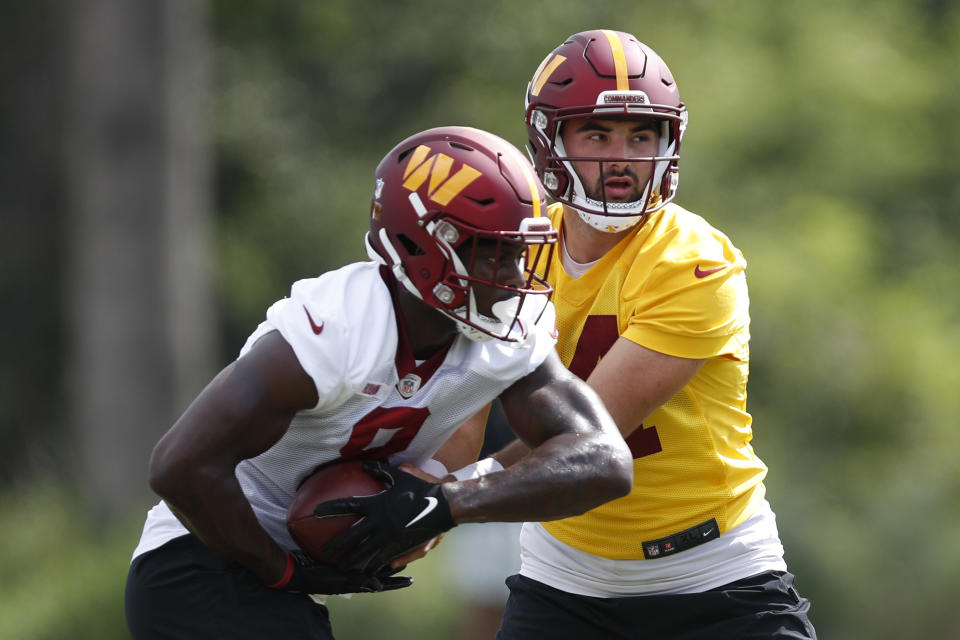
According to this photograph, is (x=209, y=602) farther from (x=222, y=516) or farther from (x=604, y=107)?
(x=604, y=107)

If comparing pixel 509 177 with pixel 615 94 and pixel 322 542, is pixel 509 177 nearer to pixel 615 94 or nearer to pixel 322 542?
pixel 615 94

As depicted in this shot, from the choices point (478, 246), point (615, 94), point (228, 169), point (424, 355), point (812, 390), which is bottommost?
point (812, 390)

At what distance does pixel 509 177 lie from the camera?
352cm

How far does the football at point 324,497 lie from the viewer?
3.44m

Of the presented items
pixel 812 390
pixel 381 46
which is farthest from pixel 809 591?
pixel 381 46

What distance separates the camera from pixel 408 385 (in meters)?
3.53

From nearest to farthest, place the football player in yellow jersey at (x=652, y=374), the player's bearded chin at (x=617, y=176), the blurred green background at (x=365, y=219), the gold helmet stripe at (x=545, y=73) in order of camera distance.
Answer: the football player in yellow jersey at (x=652, y=374) → the player's bearded chin at (x=617, y=176) → the gold helmet stripe at (x=545, y=73) → the blurred green background at (x=365, y=219)

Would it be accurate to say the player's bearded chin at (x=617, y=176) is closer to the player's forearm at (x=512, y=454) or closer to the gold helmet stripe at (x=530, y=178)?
the gold helmet stripe at (x=530, y=178)

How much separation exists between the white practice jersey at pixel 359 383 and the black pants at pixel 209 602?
0.08 m

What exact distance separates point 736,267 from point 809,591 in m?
6.57

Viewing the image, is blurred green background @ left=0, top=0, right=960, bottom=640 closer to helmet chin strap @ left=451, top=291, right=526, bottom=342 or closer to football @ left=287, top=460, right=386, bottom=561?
football @ left=287, top=460, right=386, bottom=561

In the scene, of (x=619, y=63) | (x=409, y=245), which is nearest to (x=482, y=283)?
(x=409, y=245)

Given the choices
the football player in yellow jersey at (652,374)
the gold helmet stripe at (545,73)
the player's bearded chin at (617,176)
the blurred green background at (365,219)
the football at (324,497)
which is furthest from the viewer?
the blurred green background at (365,219)

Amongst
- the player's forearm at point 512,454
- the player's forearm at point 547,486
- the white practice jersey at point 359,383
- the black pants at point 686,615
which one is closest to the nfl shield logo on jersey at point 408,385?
the white practice jersey at point 359,383
